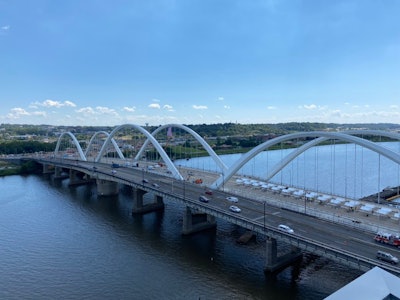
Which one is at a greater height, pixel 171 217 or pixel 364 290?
pixel 364 290

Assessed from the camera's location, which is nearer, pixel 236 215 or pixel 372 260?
pixel 372 260

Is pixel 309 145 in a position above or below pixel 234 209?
above

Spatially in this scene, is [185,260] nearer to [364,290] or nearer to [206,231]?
[206,231]

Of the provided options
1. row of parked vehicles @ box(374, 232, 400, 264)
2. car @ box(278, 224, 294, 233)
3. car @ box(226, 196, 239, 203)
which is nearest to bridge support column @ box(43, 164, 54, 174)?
car @ box(226, 196, 239, 203)

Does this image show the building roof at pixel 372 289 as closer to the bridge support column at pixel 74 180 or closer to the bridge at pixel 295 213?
the bridge at pixel 295 213

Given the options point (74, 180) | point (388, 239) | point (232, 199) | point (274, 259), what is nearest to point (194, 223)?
point (232, 199)

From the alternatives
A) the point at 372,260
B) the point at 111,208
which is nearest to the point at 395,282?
the point at 372,260

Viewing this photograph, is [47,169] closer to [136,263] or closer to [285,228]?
[136,263]

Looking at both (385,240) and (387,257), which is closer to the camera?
(387,257)
